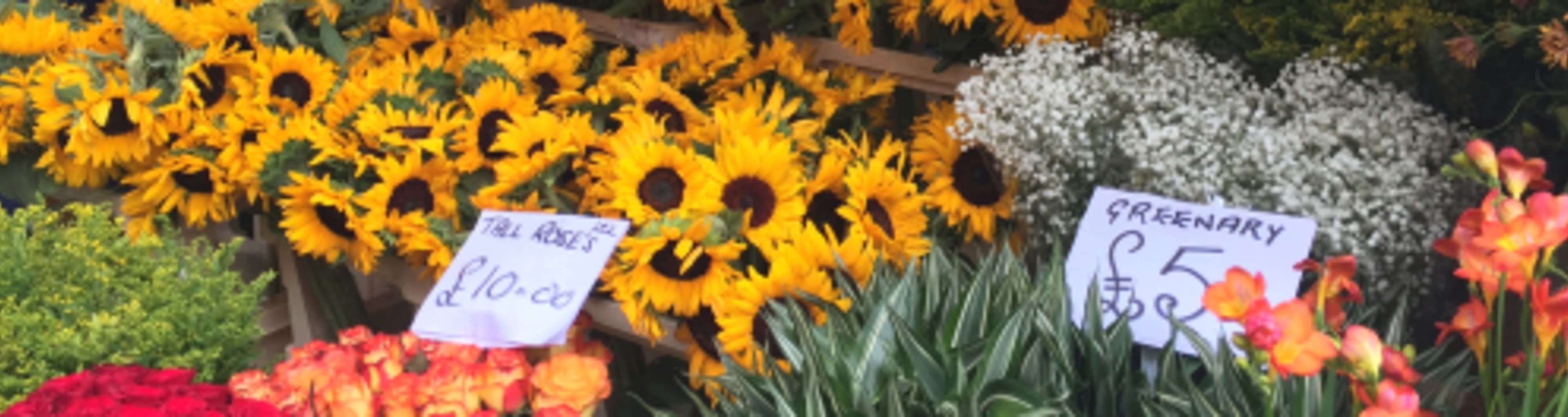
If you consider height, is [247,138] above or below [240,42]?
below

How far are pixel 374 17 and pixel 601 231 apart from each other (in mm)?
827

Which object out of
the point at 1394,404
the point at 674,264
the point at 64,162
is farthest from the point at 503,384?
the point at 64,162

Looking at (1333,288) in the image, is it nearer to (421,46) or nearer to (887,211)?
(887,211)

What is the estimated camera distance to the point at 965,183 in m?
1.34

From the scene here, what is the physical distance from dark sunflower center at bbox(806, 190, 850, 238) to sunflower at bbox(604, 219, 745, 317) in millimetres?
114

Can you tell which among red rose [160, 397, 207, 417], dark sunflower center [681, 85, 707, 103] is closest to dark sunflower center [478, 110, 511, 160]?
dark sunflower center [681, 85, 707, 103]

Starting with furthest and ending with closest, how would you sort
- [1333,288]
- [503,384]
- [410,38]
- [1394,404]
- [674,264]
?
[410,38] → [674,264] → [503,384] → [1333,288] → [1394,404]

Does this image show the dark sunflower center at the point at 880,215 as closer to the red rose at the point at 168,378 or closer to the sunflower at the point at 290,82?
the red rose at the point at 168,378

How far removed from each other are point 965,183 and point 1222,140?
1.02 feet

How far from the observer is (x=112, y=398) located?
2.95 feet

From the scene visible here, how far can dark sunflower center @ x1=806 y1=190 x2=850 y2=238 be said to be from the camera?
1271mm

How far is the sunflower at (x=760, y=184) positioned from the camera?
3.95ft

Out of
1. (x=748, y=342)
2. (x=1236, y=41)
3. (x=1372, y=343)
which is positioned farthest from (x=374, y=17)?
(x=1372, y=343)

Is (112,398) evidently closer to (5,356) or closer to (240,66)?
(5,356)
